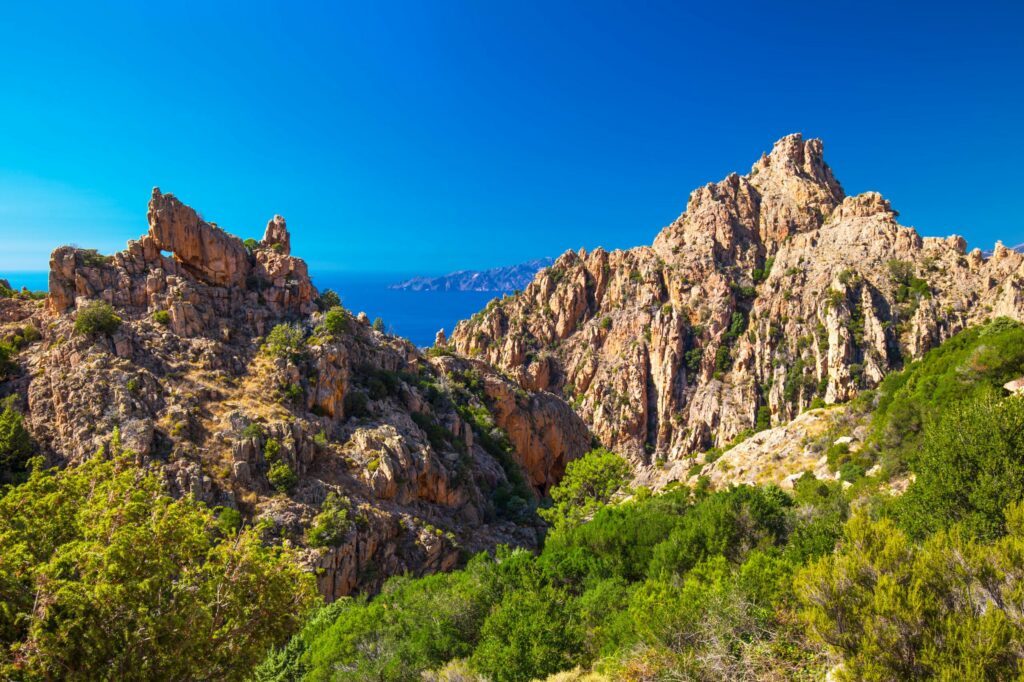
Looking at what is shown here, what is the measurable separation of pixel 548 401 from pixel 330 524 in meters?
44.4

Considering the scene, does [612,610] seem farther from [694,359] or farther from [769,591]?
[694,359]

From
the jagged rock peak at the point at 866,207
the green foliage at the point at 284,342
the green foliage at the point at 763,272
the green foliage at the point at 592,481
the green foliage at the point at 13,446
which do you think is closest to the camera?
the green foliage at the point at 13,446

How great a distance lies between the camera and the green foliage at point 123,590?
40.0 feet

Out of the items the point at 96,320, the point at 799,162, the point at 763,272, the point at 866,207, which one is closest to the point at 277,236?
the point at 96,320

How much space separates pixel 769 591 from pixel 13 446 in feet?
138

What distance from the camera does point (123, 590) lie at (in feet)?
41.9

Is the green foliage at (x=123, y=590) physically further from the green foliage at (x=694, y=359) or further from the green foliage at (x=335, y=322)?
the green foliage at (x=694, y=359)

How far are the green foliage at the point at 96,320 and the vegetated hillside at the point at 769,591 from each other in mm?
27812

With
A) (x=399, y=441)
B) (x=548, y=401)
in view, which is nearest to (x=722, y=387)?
(x=548, y=401)

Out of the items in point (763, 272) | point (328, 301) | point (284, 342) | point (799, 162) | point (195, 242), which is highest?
point (799, 162)

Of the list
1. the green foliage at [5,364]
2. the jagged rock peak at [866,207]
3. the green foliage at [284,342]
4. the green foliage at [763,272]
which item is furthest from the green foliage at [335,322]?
the jagged rock peak at [866,207]

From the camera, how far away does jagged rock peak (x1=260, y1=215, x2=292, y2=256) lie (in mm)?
57062

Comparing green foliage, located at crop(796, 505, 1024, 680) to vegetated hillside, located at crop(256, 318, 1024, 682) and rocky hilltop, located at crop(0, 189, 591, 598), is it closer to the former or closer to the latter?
vegetated hillside, located at crop(256, 318, 1024, 682)

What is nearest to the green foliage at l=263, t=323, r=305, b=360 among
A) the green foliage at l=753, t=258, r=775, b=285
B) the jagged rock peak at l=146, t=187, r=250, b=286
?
the jagged rock peak at l=146, t=187, r=250, b=286
